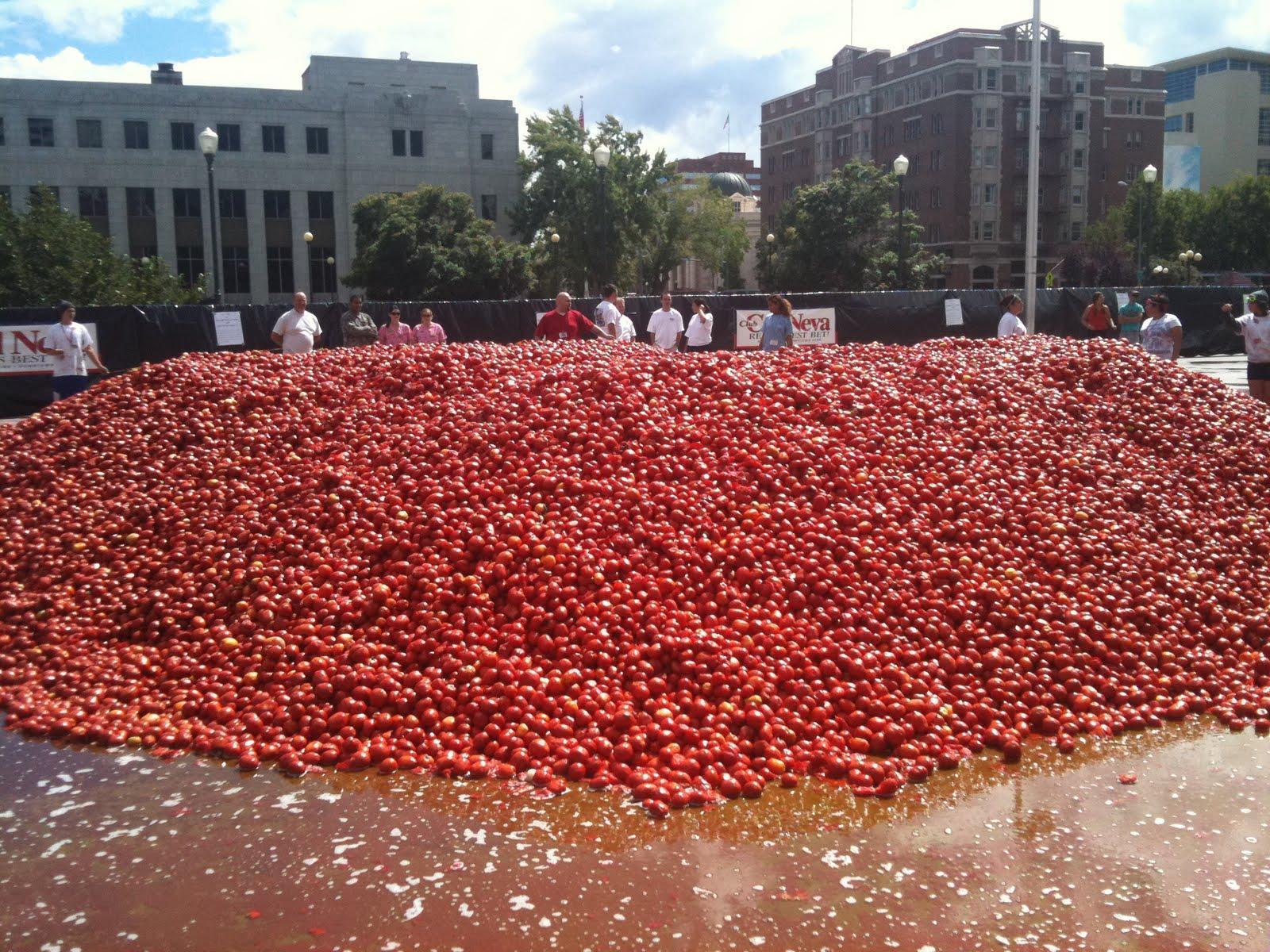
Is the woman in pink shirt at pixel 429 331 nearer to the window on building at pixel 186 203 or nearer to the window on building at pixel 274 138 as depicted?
the window on building at pixel 186 203

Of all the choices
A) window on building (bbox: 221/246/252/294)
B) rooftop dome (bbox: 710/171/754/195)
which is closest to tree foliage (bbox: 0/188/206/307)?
window on building (bbox: 221/246/252/294)

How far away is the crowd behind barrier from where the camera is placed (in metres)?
18.3

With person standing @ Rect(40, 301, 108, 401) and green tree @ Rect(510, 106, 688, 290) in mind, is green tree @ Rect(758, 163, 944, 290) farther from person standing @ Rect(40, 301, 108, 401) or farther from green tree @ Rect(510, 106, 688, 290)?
person standing @ Rect(40, 301, 108, 401)

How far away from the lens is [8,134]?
60.8 m

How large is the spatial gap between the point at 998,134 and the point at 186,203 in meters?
62.0

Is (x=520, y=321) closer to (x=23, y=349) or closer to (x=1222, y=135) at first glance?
(x=23, y=349)

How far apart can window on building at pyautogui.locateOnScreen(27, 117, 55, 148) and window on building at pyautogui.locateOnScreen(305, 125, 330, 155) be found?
14962 mm

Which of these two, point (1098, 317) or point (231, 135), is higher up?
point (231, 135)

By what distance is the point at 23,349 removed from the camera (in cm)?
1827

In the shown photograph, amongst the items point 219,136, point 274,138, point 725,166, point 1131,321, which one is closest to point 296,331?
point 1131,321

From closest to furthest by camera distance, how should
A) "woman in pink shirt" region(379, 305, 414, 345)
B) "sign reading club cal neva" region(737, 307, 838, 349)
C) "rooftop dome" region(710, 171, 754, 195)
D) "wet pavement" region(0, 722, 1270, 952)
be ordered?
"wet pavement" region(0, 722, 1270, 952) → "woman in pink shirt" region(379, 305, 414, 345) → "sign reading club cal neva" region(737, 307, 838, 349) → "rooftop dome" region(710, 171, 754, 195)

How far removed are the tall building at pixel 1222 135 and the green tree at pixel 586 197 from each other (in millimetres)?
62890

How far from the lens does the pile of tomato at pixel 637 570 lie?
5.09 metres

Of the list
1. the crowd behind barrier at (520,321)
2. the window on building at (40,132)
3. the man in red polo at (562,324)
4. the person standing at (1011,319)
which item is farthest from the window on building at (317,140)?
the person standing at (1011,319)
